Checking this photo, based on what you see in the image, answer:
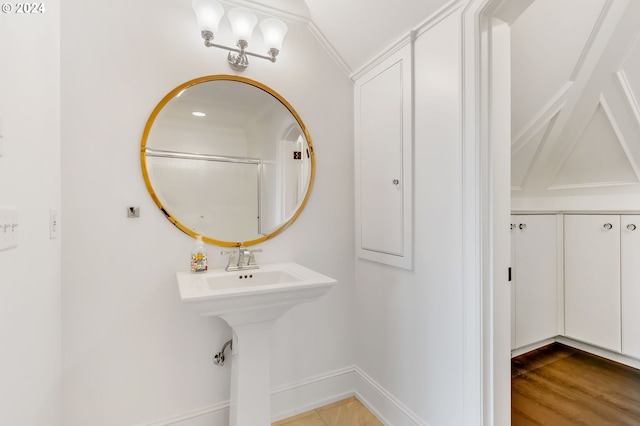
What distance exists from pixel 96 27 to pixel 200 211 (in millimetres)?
977

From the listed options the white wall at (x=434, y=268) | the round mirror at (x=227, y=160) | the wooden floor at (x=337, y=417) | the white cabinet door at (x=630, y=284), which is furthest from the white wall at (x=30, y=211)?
the white cabinet door at (x=630, y=284)

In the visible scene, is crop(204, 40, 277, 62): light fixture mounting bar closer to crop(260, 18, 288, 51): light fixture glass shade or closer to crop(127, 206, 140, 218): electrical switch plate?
crop(260, 18, 288, 51): light fixture glass shade

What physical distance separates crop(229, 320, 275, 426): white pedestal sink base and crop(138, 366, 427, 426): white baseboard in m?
0.33

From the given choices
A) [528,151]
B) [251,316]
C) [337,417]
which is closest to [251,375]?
[251,316]

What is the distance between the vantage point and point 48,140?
1161mm

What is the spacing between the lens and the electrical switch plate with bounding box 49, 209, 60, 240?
3.82 feet

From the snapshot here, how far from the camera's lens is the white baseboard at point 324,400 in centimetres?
154

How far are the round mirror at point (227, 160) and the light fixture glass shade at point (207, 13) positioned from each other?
237 millimetres

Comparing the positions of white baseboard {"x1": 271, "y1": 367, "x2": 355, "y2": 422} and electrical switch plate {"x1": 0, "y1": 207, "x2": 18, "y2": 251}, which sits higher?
electrical switch plate {"x1": 0, "y1": 207, "x2": 18, "y2": 251}

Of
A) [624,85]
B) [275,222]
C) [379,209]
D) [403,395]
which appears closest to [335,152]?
[379,209]

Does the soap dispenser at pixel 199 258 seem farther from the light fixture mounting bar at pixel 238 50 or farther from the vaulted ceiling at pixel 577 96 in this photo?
the vaulted ceiling at pixel 577 96

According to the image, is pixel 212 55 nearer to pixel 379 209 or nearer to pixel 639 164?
pixel 379 209

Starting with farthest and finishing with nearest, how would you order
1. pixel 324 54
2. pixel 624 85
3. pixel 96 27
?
pixel 324 54, pixel 624 85, pixel 96 27

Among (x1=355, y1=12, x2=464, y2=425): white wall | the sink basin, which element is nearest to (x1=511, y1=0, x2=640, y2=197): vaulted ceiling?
(x1=355, y1=12, x2=464, y2=425): white wall
